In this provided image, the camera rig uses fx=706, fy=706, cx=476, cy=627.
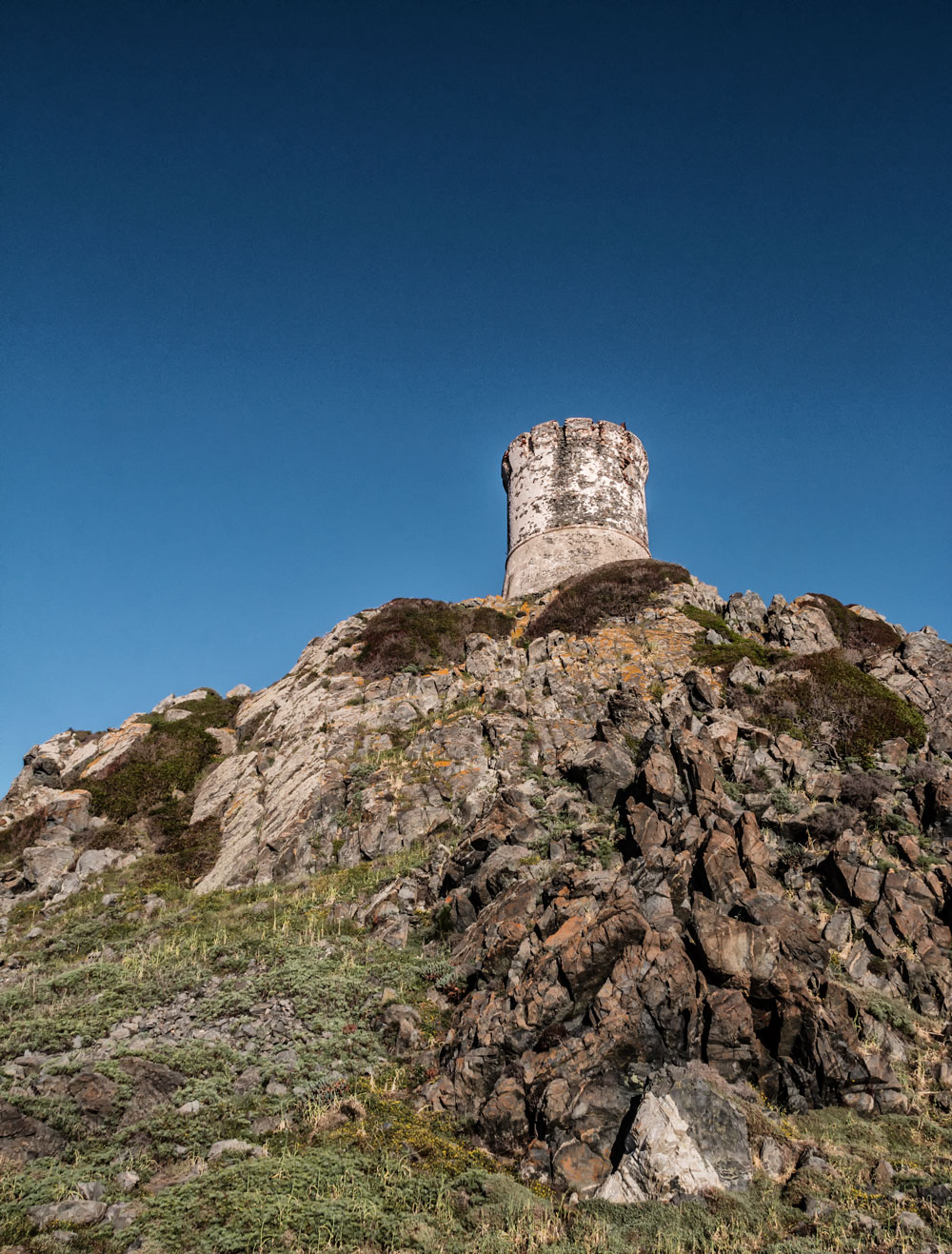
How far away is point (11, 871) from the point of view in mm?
21312

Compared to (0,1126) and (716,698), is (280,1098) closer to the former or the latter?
(0,1126)

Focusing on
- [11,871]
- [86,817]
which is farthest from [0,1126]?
[86,817]

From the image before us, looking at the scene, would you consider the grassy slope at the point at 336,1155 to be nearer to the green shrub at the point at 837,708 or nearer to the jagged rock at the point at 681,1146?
the jagged rock at the point at 681,1146

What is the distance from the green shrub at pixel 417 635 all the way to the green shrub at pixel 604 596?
235 centimetres

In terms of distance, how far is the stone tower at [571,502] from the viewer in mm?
38062

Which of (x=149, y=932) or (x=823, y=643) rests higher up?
(x=823, y=643)

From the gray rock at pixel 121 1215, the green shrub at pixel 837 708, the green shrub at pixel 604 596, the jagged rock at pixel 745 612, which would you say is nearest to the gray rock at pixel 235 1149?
the gray rock at pixel 121 1215

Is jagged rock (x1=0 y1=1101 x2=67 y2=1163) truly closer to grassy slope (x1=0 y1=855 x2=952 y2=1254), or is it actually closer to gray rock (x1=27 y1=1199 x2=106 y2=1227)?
grassy slope (x1=0 y1=855 x2=952 y2=1254)

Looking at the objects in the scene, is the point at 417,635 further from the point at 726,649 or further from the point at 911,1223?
the point at 911,1223

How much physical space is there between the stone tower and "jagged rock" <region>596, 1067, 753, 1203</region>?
28941 millimetres

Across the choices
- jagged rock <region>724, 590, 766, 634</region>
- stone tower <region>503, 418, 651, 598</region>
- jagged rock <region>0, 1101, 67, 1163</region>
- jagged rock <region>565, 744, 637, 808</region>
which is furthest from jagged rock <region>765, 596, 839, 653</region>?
jagged rock <region>0, 1101, 67, 1163</region>

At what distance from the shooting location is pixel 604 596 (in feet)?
96.0

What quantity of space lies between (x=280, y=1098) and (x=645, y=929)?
5656 millimetres

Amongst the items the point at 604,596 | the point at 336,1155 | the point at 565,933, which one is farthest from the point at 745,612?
the point at 336,1155
